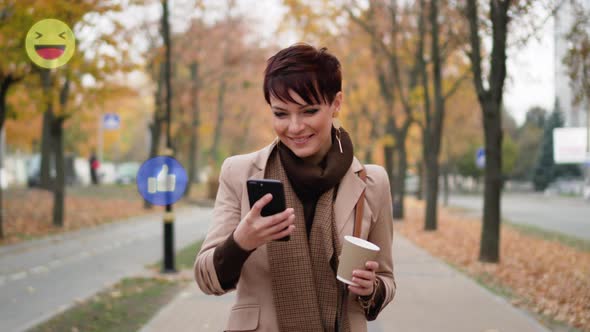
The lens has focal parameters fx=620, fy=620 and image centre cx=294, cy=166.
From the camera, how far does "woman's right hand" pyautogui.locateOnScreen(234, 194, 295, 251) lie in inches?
74.9

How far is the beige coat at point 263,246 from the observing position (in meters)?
2.20

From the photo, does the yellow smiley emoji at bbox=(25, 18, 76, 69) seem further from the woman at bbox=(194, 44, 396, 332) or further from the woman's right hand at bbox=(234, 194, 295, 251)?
the woman's right hand at bbox=(234, 194, 295, 251)

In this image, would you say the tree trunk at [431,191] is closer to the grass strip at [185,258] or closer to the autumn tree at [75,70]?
the grass strip at [185,258]

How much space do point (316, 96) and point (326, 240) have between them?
51 centimetres

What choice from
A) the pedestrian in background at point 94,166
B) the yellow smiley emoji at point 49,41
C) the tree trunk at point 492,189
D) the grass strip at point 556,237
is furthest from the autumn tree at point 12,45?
the pedestrian in background at point 94,166

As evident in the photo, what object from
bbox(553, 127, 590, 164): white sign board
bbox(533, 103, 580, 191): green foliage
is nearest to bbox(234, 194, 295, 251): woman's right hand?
bbox(553, 127, 590, 164): white sign board

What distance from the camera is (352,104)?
1318 inches

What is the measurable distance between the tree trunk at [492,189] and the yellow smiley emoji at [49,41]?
8.17 m

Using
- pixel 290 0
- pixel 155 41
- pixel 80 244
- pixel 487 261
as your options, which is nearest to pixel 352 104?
pixel 155 41

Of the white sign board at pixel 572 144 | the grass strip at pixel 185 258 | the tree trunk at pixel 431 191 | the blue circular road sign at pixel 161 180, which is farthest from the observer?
the white sign board at pixel 572 144

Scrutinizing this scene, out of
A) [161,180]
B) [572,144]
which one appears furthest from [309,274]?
[572,144]

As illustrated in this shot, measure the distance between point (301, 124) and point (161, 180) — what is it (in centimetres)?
752

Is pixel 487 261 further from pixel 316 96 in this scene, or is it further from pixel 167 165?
pixel 316 96

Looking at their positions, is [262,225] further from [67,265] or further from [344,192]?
[67,265]
